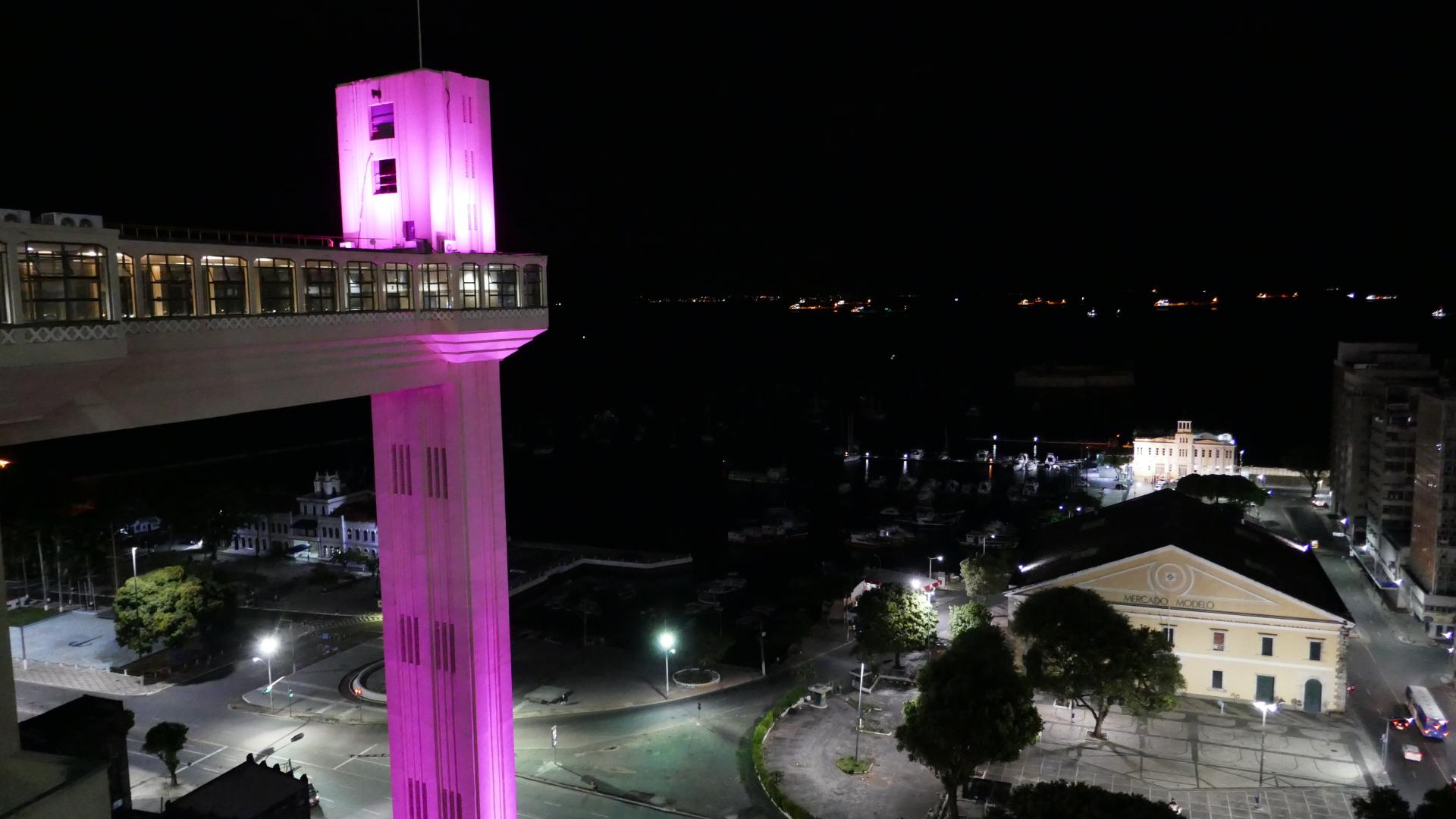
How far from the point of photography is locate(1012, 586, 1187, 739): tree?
27.8 meters

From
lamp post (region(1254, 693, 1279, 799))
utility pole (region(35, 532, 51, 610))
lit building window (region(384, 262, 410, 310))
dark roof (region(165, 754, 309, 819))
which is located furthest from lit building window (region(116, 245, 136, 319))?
utility pole (region(35, 532, 51, 610))

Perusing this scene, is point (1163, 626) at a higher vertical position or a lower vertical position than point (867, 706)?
higher

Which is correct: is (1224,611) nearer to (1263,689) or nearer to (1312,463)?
(1263,689)

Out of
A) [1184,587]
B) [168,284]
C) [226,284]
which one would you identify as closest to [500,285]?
[226,284]

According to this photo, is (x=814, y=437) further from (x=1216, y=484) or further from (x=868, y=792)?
(x=868, y=792)

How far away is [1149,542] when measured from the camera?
107ft

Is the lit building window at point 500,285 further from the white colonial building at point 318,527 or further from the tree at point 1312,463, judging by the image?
the tree at point 1312,463

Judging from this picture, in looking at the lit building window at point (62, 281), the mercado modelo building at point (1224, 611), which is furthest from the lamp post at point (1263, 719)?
the lit building window at point (62, 281)

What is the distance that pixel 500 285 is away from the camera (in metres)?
15.0

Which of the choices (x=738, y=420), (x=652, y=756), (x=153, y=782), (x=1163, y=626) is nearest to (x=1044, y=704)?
(x=1163, y=626)

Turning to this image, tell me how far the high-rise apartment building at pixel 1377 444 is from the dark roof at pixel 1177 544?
9072 mm

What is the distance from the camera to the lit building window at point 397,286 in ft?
43.4

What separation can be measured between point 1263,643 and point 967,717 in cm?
1422

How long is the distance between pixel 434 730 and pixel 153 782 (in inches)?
657
